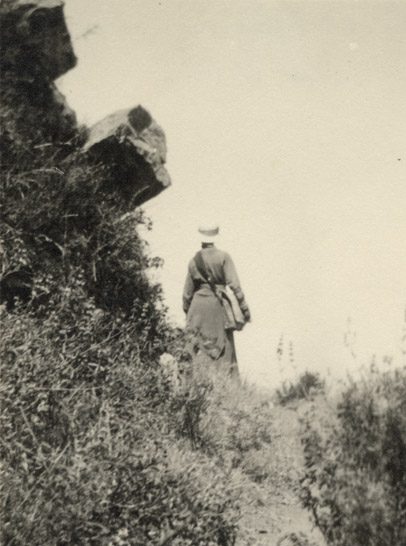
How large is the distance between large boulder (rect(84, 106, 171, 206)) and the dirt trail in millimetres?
3542

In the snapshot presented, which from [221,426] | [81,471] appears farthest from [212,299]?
[81,471]

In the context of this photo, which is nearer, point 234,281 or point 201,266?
point 234,281

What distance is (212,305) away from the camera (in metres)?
9.27

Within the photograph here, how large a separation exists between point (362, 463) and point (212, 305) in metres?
6.17

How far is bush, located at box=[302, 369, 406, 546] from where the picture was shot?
3.04 meters

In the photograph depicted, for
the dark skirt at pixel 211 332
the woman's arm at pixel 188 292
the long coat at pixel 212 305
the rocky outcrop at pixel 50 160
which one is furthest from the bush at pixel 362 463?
the woman's arm at pixel 188 292

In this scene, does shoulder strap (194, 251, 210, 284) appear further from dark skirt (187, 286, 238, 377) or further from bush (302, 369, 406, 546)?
bush (302, 369, 406, 546)

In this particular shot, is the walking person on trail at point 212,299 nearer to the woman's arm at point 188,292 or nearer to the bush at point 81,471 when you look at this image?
the woman's arm at point 188,292

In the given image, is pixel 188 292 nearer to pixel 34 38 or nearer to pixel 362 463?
pixel 34 38

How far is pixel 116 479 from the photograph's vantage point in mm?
3605

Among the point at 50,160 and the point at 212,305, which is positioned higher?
the point at 50,160

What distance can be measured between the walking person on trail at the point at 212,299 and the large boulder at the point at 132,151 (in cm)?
148

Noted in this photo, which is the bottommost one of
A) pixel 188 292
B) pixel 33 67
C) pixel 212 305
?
pixel 212 305

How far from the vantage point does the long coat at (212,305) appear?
358 inches
